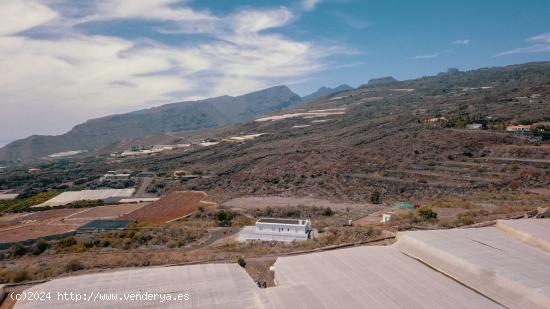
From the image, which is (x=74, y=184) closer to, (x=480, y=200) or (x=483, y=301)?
(x=480, y=200)

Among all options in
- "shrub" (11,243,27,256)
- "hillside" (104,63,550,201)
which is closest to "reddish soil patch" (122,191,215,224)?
"hillside" (104,63,550,201)

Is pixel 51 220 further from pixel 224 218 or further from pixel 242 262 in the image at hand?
pixel 242 262

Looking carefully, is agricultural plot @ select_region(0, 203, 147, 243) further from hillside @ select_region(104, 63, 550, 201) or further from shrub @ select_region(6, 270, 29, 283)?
shrub @ select_region(6, 270, 29, 283)

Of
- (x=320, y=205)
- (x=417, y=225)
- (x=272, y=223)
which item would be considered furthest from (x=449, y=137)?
(x=272, y=223)

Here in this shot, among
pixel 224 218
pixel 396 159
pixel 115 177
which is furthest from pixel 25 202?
pixel 396 159

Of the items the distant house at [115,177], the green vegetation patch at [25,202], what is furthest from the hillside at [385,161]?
the green vegetation patch at [25,202]

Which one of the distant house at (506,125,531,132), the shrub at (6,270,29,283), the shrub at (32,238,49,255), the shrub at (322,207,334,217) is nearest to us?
the shrub at (6,270,29,283)

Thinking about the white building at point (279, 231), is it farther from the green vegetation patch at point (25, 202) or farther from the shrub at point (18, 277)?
the green vegetation patch at point (25, 202)
